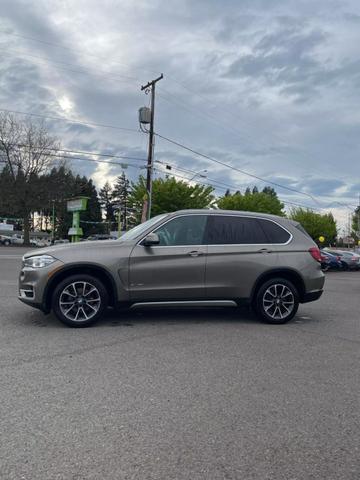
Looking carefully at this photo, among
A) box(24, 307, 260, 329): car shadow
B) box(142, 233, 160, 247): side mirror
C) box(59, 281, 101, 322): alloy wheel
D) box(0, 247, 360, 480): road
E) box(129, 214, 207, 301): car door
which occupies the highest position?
box(142, 233, 160, 247): side mirror

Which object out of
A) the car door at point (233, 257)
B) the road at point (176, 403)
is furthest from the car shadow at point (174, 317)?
the car door at point (233, 257)

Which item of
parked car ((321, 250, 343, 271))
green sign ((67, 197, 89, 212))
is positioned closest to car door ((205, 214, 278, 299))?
parked car ((321, 250, 343, 271))

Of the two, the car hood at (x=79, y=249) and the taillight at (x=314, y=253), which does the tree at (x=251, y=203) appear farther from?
the car hood at (x=79, y=249)

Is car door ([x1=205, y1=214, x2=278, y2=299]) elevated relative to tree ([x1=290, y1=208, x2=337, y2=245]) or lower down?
lower down

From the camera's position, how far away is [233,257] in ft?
23.3

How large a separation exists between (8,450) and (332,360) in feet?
12.2

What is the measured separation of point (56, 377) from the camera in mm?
4375

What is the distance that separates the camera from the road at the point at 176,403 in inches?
112

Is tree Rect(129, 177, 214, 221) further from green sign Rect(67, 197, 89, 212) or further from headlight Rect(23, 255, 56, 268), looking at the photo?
headlight Rect(23, 255, 56, 268)

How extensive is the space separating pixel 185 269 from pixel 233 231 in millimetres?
1053

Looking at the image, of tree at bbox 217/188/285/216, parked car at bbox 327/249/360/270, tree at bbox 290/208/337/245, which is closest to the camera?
parked car at bbox 327/249/360/270

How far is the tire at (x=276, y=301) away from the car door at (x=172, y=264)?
0.99m

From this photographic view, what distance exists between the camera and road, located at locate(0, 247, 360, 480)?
2.85m

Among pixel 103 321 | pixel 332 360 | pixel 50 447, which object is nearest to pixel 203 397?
pixel 50 447
